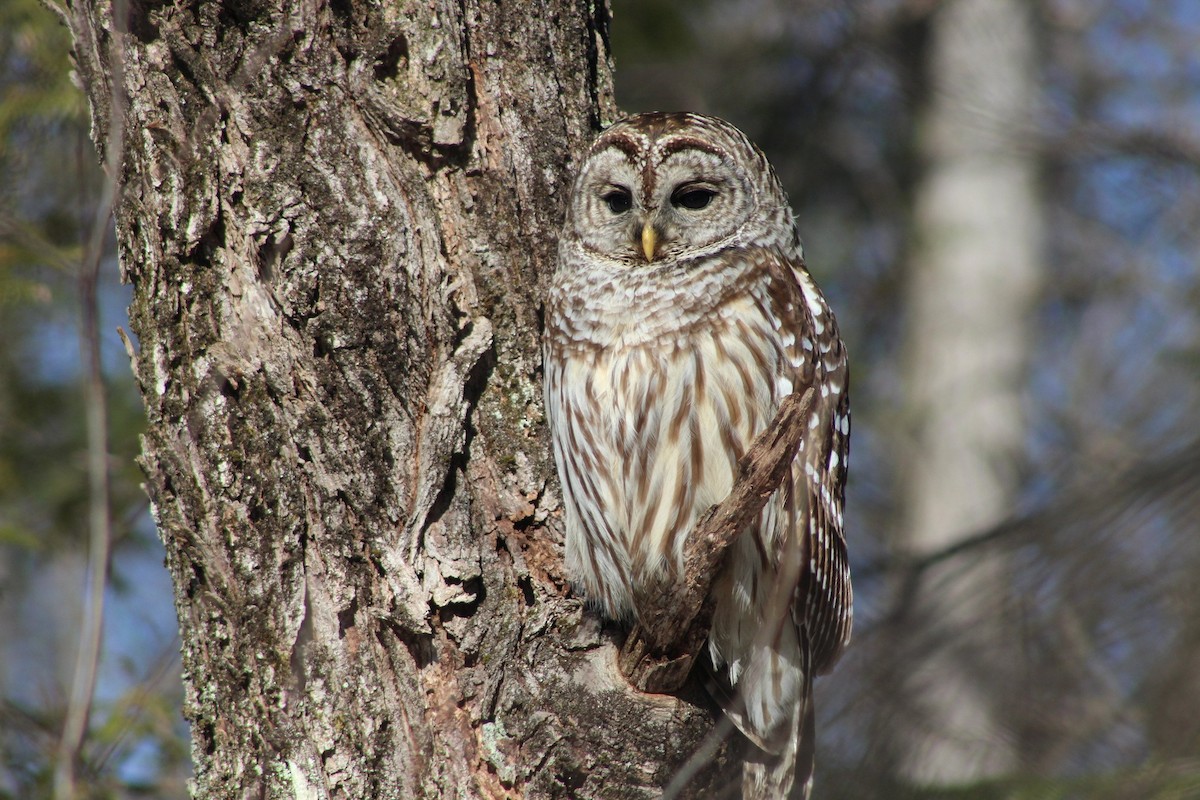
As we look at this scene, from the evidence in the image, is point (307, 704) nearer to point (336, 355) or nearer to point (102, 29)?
point (336, 355)

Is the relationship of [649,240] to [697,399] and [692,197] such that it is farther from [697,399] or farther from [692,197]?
[697,399]

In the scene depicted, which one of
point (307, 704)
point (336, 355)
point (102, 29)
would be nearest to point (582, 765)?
point (307, 704)

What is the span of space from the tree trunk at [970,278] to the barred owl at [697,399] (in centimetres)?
448

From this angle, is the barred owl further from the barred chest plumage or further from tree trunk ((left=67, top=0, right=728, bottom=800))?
tree trunk ((left=67, top=0, right=728, bottom=800))

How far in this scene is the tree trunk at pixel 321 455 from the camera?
244 cm

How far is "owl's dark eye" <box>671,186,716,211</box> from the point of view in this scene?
344cm

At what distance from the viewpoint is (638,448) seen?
3.08 meters

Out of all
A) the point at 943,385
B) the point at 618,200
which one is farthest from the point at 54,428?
the point at 943,385

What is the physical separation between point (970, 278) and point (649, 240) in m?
6.25

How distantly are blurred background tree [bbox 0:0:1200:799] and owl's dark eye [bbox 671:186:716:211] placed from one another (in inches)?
51.5

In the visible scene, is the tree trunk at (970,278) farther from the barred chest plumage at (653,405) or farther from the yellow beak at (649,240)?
the barred chest plumage at (653,405)

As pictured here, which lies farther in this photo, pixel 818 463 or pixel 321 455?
pixel 818 463

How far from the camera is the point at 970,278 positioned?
8883 mm

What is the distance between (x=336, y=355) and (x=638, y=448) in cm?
93
